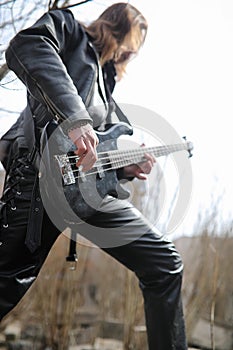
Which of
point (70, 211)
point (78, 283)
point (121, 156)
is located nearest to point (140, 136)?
point (78, 283)

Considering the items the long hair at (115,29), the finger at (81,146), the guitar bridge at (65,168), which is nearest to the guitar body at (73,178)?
the guitar bridge at (65,168)

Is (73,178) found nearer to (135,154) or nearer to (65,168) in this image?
(65,168)

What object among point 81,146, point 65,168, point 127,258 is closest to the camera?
point 81,146

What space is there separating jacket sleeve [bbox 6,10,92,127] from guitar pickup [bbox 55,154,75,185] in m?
0.10

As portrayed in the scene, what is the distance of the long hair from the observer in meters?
1.60

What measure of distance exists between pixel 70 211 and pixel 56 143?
188 mm

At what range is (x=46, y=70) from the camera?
130 centimetres

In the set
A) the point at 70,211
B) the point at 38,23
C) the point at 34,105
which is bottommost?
the point at 70,211

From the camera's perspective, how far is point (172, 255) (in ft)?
5.08

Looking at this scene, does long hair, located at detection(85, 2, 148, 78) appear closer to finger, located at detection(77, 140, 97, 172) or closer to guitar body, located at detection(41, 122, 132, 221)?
guitar body, located at detection(41, 122, 132, 221)

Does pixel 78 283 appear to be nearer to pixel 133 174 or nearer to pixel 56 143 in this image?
pixel 133 174

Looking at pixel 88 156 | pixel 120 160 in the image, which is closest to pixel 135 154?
pixel 120 160

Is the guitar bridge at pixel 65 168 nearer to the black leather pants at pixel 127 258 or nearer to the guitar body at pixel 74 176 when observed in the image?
the guitar body at pixel 74 176

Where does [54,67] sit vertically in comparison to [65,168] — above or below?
above
